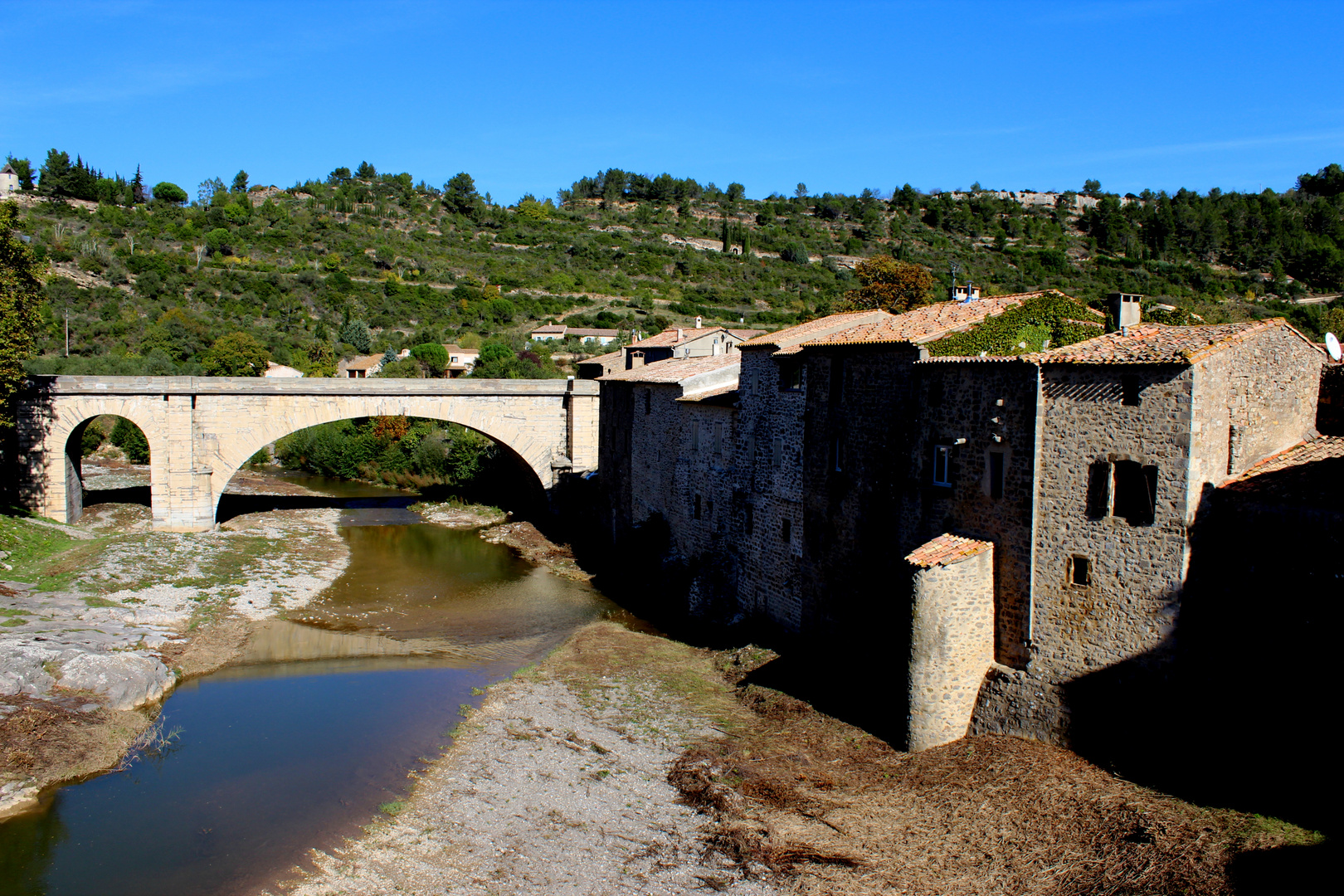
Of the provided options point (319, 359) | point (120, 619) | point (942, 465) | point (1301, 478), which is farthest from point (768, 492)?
point (319, 359)

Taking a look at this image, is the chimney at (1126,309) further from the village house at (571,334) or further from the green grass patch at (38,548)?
the village house at (571,334)

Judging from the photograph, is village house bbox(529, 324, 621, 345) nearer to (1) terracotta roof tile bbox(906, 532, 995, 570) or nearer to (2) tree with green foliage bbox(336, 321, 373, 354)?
(2) tree with green foliage bbox(336, 321, 373, 354)

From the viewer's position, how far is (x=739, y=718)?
57.7 feet

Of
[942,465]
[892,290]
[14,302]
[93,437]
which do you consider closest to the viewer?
[942,465]

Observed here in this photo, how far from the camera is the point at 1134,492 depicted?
45.1ft

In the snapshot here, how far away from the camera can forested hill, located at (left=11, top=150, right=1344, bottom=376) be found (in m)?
54.9

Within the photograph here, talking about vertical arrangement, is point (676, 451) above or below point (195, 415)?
below

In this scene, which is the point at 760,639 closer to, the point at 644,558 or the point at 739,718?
the point at 739,718

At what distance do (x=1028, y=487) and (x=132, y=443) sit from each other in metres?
55.1

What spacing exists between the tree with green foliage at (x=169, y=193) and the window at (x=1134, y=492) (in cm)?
11393

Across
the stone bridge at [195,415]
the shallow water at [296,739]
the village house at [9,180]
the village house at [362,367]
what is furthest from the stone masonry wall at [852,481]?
the village house at [9,180]

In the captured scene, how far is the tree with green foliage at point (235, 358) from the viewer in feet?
187

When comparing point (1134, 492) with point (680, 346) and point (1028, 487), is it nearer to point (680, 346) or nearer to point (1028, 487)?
point (1028, 487)

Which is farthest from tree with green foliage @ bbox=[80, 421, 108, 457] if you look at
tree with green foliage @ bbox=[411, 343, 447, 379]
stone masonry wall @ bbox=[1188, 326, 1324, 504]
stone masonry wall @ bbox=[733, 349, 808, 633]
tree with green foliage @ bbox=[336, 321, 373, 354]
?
stone masonry wall @ bbox=[1188, 326, 1324, 504]
